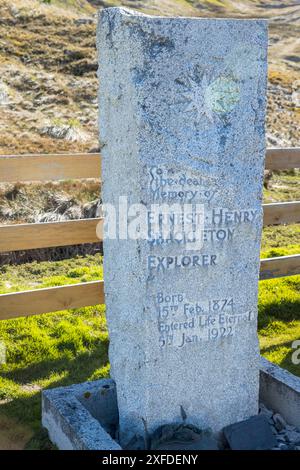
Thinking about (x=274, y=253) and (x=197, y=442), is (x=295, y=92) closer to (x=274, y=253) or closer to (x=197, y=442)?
(x=274, y=253)

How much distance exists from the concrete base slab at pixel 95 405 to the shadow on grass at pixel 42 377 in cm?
13

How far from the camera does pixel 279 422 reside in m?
3.63

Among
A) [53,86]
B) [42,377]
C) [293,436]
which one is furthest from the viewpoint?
[53,86]

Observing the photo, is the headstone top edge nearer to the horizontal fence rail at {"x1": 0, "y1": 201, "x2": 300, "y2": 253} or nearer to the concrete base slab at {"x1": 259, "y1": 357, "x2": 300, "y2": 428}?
the horizontal fence rail at {"x1": 0, "y1": 201, "x2": 300, "y2": 253}

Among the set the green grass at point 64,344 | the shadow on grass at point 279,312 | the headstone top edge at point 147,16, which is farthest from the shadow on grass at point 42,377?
the headstone top edge at point 147,16

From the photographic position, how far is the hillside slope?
1489cm

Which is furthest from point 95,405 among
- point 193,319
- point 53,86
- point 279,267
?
point 53,86

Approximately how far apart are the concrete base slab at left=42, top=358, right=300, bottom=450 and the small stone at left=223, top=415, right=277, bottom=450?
0.29 metres

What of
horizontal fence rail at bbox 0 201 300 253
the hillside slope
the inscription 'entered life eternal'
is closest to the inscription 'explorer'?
the inscription 'entered life eternal'

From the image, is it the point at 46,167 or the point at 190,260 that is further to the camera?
the point at 46,167

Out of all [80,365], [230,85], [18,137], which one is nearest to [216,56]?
[230,85]

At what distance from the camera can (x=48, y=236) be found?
4539 mm

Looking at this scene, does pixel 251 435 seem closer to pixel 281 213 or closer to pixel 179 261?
pixel 179 261

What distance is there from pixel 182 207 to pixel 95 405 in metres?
1.35
